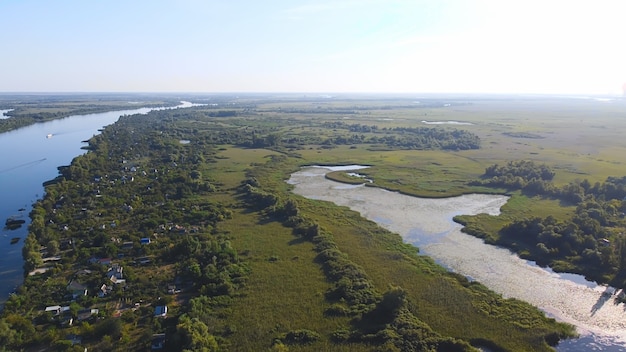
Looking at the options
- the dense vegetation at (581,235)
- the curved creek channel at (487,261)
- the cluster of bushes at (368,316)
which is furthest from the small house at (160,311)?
the dense vegetation at (581,235)

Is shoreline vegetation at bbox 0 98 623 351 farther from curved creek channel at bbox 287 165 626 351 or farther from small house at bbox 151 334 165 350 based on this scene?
curved creek channel at bbox 287 165 626 351

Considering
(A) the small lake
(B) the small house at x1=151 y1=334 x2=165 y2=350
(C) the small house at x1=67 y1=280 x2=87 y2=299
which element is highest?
(C) the small house at x1=67 y1=280 x2=87 y2=299

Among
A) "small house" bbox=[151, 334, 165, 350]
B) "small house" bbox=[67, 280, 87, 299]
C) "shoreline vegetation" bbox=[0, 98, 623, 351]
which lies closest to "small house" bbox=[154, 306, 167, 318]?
"shoreline vegetation" bbox=[0, 98, 623, 351]

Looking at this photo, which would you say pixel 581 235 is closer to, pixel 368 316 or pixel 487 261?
pixel 487 261

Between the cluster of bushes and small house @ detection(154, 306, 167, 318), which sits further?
small house @ detection(154, 306, 167, 318)

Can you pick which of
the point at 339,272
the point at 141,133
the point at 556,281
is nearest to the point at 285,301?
the point at 339,272

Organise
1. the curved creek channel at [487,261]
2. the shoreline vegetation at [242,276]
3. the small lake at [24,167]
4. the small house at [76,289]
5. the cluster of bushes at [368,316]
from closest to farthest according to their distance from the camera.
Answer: the cluster of bushes at [368,316] → the shoreline vegetation at [242,276] → the curved creek channel at [487,261] → the small house at [76,289] → the small lake at [24,167]

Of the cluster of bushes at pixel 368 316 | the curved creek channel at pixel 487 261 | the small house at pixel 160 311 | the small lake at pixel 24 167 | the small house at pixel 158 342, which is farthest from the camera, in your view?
the small lake at pixel 24 167

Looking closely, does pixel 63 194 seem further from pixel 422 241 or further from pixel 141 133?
pixel 141 133

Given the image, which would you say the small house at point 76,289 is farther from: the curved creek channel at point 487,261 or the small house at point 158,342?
the curved creek channel at point 487,261
